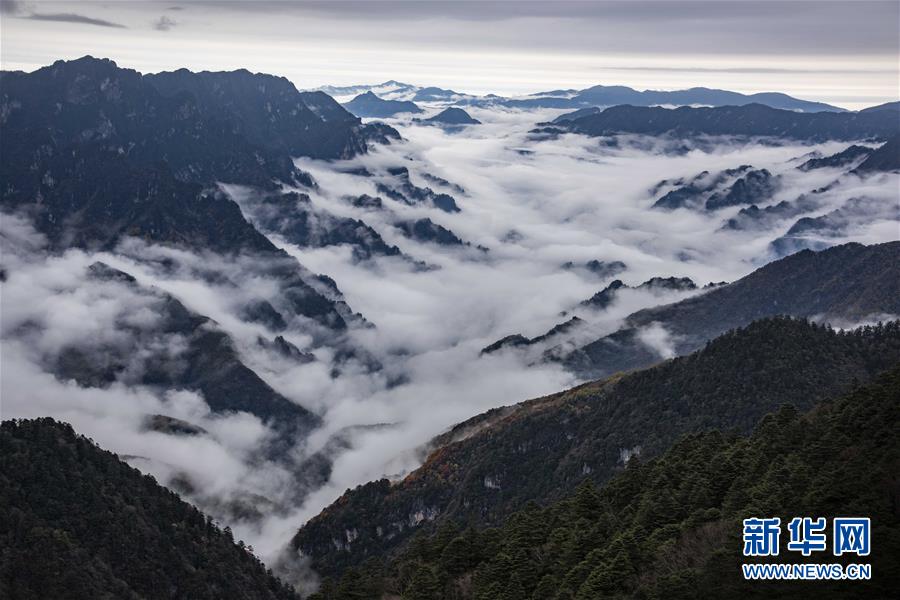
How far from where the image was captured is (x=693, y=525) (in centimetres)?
10394

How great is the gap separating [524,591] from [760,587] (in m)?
34.9

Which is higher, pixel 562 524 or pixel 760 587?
pixel 760 587

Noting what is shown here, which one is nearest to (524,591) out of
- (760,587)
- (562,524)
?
(562,524)

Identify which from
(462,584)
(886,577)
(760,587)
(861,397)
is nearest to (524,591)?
(462,584)

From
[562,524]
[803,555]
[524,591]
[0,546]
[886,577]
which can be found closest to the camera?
[886,577]

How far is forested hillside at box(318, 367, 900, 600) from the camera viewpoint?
85.5m

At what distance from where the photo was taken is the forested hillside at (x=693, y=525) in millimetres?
85500

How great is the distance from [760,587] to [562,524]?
52.9 meters

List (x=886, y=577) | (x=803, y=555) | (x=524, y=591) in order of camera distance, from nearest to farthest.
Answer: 1. (x=886, y=577)
2. (x=803, y=555)
3. (x=524, y=591)

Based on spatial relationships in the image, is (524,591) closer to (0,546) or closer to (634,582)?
(634,582)

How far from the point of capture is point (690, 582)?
285ft

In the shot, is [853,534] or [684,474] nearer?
[853,534]

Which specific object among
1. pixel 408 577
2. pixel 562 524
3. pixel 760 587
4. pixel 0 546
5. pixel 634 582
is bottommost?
pixel 0 546

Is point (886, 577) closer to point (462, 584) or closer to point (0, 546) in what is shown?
point (462, 584)
